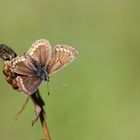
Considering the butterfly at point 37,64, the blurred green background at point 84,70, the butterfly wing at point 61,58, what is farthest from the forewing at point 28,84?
the blurred green background at point 84,70

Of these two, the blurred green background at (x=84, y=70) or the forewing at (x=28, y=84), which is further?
the blurred green background at (x=84, y=70)

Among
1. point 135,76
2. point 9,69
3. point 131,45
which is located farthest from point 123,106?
point 9,69

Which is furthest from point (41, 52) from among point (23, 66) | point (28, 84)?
point (28, 84)

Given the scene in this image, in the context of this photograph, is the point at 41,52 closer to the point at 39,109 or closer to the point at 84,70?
the point at 39,109

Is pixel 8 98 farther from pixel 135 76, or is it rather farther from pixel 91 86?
pixel 135 76

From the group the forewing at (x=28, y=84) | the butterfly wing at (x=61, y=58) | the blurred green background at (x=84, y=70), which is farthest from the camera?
the blurred green background at (x=84, y=70)

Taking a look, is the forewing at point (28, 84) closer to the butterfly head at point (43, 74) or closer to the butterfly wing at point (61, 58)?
the butterfly head at point (43, 74)
